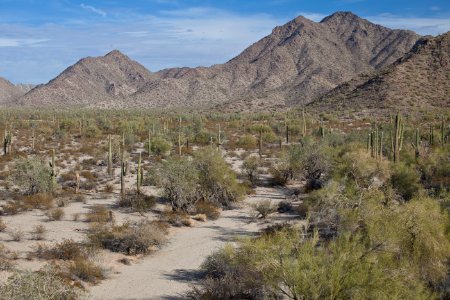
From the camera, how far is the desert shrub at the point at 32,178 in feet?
73.0

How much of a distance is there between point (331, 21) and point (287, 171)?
17503cm

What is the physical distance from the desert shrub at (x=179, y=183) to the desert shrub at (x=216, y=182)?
103 centimetres

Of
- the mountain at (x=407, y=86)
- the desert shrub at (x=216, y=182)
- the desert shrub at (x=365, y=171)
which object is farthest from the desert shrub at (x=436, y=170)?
the mountain at (x=407, y=86)

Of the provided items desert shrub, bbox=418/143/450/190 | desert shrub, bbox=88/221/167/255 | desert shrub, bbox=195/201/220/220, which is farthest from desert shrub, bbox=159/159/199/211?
desert shrub, bbox=418/143/450/190

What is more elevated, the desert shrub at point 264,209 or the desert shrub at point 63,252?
the desert shrub at point 264,209

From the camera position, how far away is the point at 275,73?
14812 cm

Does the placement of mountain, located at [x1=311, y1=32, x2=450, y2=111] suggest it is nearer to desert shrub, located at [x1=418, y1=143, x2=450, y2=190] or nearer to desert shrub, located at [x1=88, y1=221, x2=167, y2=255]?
desert shrub, located at [x1=418, y1=143, x2=450, y2=190]

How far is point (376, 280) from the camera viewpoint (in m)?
8.75

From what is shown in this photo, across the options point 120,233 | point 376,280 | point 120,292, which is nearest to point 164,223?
point 120,233

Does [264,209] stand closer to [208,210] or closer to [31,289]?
[208,210]

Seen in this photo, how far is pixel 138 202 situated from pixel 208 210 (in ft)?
10.4

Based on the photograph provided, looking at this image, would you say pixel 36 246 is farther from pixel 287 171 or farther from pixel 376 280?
pixel 287 171

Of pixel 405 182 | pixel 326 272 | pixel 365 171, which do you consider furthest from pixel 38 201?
pixel 405 182

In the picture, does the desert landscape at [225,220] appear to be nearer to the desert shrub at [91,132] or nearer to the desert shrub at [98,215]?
the desert shrub at [98,215]
